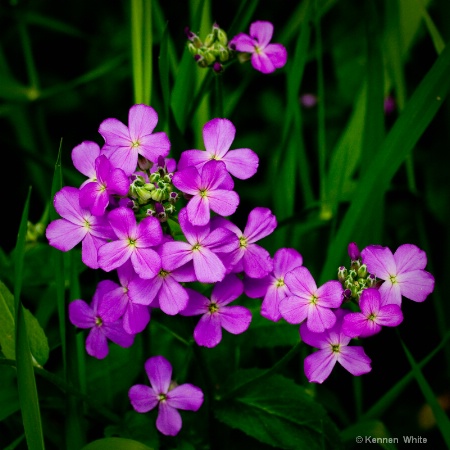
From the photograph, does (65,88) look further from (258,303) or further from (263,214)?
(263,214)

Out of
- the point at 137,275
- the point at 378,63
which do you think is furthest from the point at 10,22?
the point at 137,275

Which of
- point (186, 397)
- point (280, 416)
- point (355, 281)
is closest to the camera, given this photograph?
point (355, 281)

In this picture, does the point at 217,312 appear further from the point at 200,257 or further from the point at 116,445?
the point at 116,445

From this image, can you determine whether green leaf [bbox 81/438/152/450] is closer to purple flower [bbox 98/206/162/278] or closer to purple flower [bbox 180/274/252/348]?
purple flower [bbox 180/274/252/348]

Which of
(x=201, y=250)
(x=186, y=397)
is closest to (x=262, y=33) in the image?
(x=201, y=250)

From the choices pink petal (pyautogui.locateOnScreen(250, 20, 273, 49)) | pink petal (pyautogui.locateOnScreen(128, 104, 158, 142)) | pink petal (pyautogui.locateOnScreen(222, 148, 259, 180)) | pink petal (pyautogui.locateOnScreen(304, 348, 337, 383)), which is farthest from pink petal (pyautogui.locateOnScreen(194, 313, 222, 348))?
pink petal (pyautogui.locateOnScreen(250, 20, 273, 49))

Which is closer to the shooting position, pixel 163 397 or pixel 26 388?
pixel 26 388

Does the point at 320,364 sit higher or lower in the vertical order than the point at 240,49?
lower
